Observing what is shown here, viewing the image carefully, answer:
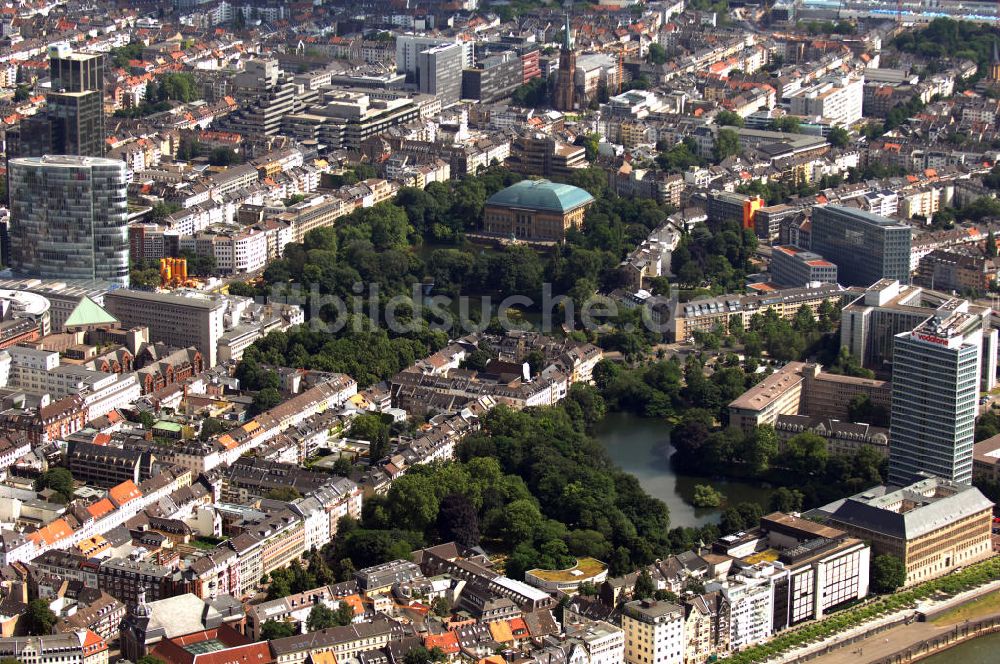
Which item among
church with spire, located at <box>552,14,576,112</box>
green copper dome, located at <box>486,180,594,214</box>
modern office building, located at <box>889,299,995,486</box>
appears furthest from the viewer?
church with spire, located at <box>552,14,576,112</box>

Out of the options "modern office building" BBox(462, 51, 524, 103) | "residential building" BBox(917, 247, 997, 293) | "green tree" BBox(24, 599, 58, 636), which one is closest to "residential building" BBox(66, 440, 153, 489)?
"green tree" BBox(24, 599, 58, 636)

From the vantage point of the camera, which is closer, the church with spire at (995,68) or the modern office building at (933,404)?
the modern office building at (933,404)

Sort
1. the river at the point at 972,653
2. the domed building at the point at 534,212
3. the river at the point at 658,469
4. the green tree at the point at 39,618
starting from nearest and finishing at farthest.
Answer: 1. the green tree at the point at 39,618
2. the river at the point at 972,653
3. the river at the point at 658,469
4. the domed building at the point at 534,212

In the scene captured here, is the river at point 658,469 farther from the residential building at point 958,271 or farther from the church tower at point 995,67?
the church tower at point 995,67

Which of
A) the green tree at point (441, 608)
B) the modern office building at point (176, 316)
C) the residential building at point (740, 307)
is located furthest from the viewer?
the residential building at point (740, 307)

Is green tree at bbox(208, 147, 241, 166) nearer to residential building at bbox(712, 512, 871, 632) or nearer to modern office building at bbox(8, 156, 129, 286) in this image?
modern office building at bbox(8, 156, 129, 286)

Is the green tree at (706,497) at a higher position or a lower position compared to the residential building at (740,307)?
lower

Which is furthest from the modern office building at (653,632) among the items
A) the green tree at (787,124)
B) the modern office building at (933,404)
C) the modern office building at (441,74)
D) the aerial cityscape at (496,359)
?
the modern office building at (441,74)
